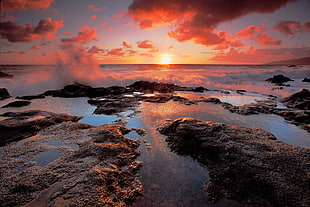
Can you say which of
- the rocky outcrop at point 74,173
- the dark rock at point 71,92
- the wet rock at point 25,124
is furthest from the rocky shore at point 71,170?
the dark rock at point 71,92

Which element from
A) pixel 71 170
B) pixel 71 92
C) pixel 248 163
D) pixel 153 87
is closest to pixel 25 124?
pixel 71 170

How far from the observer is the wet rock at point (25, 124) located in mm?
5134

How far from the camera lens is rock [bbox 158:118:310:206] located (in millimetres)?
2896

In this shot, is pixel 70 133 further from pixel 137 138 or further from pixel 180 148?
pixel 180 148

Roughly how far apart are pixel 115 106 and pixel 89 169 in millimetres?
5997

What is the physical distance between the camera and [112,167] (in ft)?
12.1

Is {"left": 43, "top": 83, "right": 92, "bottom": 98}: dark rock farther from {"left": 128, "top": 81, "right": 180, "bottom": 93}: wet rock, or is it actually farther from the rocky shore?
the rocky shore

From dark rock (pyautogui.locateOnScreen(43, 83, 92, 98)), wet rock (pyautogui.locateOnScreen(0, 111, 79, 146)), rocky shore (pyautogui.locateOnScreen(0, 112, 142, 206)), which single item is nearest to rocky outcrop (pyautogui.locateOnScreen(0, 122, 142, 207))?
rocky shore (pyautogui.locateOnScreen(0, 112, 142, 206))

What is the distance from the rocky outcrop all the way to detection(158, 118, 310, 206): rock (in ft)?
5.53

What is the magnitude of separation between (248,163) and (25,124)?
25.3 ft

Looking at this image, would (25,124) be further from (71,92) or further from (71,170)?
(71,92)

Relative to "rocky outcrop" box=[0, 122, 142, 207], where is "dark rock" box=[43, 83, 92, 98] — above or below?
above

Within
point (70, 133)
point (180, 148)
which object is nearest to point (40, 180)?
point (70, 133)

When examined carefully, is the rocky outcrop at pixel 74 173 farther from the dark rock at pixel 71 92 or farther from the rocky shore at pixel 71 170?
the dark rock at pixel 71 92
